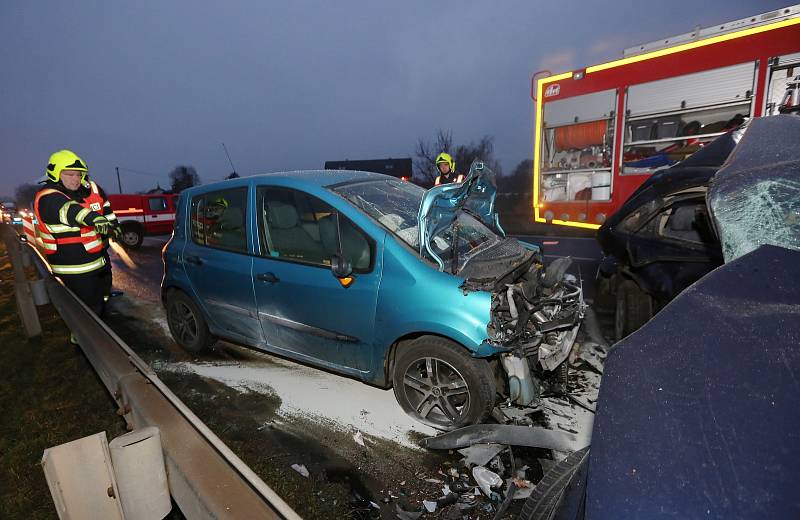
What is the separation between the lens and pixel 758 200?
1405 mm

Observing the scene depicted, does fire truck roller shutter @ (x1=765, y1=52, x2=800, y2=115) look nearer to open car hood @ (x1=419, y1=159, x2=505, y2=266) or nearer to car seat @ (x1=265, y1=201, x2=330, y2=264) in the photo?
open car hood @ (x1=419, y1=159, x2=505, y2=266)

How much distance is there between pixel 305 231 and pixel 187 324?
2.09 meters

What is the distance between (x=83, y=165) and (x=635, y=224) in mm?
5900

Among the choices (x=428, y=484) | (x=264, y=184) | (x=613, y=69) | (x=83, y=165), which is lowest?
(x=428, y=484)

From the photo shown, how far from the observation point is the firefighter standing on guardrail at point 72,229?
429 cm

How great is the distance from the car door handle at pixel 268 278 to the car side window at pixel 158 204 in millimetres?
14159

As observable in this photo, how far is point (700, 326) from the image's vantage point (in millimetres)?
1114

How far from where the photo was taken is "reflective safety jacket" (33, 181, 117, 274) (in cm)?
427

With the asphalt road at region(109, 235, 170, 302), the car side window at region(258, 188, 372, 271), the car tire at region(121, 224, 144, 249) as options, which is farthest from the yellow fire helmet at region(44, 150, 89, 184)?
the car tire at region(121, 224, 144, 249)

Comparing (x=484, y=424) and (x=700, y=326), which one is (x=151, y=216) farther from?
(x=700, y=326)

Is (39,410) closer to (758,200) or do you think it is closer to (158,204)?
(758,200)

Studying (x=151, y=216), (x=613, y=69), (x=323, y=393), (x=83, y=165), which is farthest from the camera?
(x=151, y=216)

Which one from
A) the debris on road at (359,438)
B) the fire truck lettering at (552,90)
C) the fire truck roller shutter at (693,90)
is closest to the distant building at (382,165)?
the fire truck lettering at (552,90)

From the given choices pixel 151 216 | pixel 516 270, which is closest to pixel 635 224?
pixel 516 270
